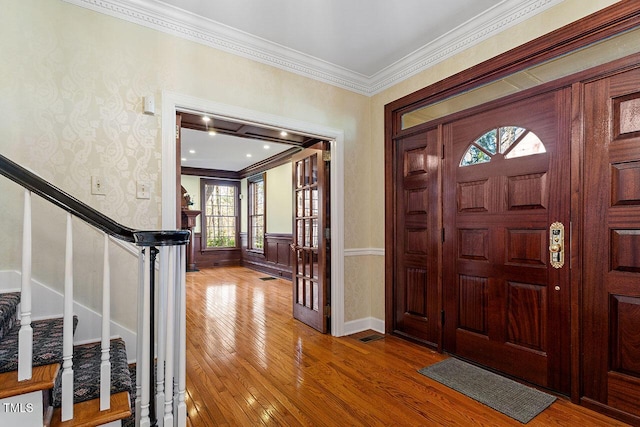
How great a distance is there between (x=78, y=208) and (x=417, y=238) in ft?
9.00

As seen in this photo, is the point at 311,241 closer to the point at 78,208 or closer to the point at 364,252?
the point at 364,252

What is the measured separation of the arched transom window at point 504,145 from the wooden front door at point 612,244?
0.33 metres

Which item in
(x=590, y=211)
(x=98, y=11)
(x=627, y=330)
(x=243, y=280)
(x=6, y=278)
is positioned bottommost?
(x=243, y=280)

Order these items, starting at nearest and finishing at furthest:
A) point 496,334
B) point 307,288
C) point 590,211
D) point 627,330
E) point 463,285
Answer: point 627,330 → point 590,211 → point 496,334 → point 463,285 → point 307,288

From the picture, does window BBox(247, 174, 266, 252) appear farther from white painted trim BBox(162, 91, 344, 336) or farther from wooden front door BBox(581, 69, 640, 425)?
wooden front door BBox(581, 69, 640, 425)

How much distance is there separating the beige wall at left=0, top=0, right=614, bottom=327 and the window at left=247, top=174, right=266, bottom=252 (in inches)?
216

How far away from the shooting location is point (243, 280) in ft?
22.3

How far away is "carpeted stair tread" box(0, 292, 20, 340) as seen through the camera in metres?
1.50

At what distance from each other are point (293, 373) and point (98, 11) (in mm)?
3021

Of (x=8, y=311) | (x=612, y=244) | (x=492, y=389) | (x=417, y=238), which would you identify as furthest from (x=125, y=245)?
(x=612, y=244)

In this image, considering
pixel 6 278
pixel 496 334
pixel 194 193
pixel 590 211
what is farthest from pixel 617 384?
pixel 194 193

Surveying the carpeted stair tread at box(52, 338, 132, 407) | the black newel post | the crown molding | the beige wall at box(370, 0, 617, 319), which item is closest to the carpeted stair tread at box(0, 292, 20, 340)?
the carpeted stair tread at box(52, 338, 132, 407)

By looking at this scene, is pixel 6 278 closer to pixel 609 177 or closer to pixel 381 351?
pixel 381 351

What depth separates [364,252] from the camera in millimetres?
3629
